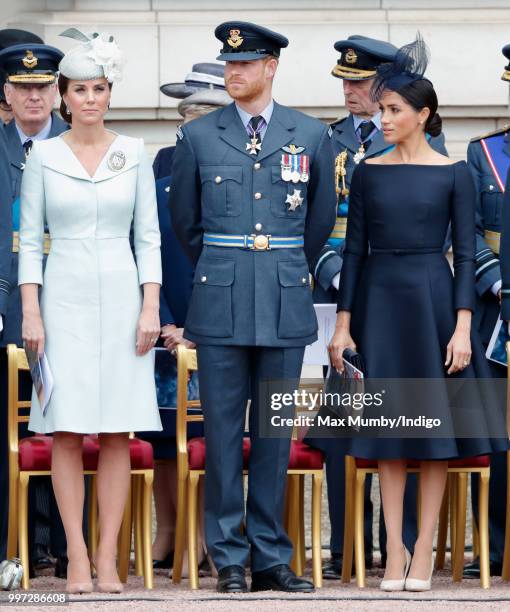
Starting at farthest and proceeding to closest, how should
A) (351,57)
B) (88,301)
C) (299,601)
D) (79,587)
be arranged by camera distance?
(351,57) → (88,301) → (79,587) → (299,601)

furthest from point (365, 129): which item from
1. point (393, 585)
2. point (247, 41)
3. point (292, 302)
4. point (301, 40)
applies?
point (301, 40)

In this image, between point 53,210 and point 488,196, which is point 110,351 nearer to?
point 53,210

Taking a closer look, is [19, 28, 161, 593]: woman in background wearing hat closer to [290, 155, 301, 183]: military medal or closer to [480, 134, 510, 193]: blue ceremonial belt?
[290, 155, 301, 183]: military medal

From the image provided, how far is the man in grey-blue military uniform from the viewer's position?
830cm

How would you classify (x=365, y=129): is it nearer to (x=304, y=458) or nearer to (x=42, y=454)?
(x=304, y=458)

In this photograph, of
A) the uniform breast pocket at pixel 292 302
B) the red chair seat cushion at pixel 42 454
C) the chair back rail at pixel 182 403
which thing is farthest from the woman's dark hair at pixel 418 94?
the red chair seat cushion at pixel 42 454

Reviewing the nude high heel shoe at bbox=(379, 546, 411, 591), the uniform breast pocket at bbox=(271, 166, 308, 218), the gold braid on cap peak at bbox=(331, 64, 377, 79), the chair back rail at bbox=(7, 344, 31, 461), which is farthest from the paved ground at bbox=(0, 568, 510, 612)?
the gold braid on cap peak at bbox=(331, 64, 377, 79)

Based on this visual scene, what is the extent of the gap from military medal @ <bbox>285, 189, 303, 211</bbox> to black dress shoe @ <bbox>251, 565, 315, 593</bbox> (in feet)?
3.97

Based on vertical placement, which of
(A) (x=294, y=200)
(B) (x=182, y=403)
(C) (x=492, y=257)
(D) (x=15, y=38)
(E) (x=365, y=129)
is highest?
(D) (x=15, y=38)

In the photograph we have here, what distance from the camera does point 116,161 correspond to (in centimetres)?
834

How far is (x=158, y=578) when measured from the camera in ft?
29.5

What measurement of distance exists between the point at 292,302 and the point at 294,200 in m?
0.34

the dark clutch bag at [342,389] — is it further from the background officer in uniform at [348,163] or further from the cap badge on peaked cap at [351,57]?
the cap badge on peaked cap at [351,57]

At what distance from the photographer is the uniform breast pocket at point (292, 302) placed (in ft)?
27.3
